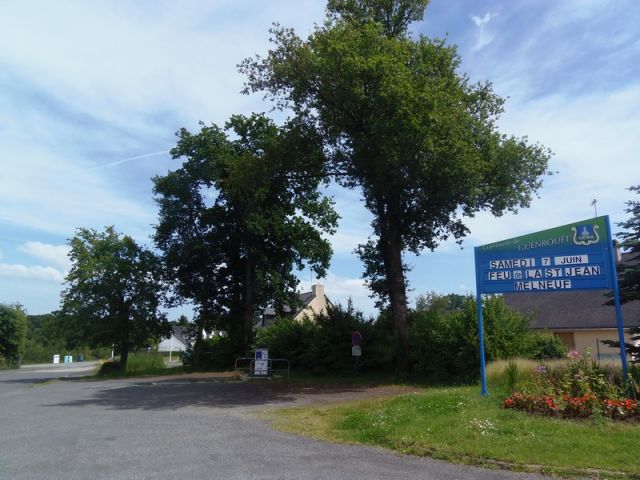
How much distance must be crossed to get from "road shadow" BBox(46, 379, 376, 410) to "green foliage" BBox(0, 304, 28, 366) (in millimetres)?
48495

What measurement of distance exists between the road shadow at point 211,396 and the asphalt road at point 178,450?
1.70ft

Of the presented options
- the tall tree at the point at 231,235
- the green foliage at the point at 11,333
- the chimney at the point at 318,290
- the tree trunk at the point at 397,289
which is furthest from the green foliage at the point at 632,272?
the green foliage at the point at 11,333

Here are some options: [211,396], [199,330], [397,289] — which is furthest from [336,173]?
[199,330]

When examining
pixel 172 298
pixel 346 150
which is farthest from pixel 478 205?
pixel 172 298

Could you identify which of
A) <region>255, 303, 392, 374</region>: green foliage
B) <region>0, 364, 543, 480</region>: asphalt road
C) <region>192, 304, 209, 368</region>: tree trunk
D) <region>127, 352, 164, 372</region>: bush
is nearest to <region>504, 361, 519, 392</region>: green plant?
<region>0, 364, 543, 480</region>: asphalt road

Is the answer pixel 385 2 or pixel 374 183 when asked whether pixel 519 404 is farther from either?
pixel 385 2

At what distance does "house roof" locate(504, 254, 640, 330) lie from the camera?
30891 mm

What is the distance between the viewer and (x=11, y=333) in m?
61.4

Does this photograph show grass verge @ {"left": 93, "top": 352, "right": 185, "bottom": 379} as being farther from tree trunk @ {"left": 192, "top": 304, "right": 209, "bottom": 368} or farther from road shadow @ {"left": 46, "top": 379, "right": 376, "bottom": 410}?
road shadow @ {"left": 46, "top": 379, "right": 376, "bottom": 410}

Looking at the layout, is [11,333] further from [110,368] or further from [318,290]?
[318,290]

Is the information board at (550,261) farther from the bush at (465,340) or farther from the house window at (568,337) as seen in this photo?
the house window at (568,337)

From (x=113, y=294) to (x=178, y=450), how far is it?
2924 centimetres

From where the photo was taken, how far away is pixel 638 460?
688cm

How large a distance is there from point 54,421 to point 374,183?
44.2ft
